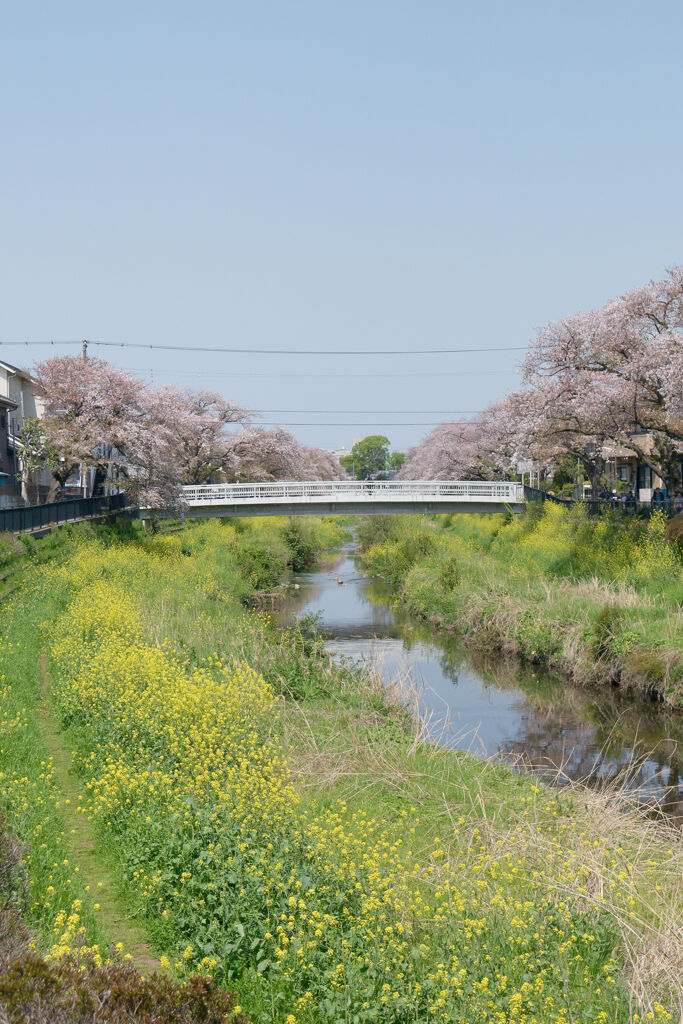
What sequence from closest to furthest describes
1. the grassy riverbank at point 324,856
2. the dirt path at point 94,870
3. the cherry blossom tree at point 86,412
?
the grassy riverbank at point 324,856 < the dirt path at point 94,870 < the cherry blossom tree at point 86,412

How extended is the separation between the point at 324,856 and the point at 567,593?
2089cm

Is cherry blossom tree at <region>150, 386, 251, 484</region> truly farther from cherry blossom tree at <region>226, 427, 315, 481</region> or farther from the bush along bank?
the bush along bank

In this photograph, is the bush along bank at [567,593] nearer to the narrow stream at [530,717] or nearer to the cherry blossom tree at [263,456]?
the narrow stream at [530,717]

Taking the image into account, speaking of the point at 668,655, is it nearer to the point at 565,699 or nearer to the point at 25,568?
the point at 565,699

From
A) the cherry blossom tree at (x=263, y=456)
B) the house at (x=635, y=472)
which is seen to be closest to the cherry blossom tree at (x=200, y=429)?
the cherry blossom tree at (x=263, y=456)

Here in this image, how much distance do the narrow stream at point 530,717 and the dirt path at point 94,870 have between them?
18.8ft

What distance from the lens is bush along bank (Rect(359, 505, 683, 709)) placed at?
2247 cm

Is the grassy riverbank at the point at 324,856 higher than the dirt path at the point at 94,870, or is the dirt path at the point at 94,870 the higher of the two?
the grassy riverbank at the point at 324,856

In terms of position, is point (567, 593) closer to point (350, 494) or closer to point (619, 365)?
point (619, 365)

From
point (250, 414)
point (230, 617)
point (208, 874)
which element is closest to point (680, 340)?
point (230, 617)

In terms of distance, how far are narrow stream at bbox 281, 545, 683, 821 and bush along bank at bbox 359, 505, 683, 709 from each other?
2.60ft

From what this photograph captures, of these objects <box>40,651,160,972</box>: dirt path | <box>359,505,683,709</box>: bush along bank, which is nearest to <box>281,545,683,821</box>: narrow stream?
<box>359,505,683,709</box>: bush along bank

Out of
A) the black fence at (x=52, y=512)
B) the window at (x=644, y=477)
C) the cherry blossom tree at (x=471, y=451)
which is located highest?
the cherry blossom tree at (x=471, y=451)

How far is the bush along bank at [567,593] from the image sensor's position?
2247 centimetres
